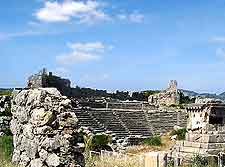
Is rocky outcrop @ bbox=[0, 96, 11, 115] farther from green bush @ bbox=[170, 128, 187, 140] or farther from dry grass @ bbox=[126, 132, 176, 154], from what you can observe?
green bush @ bbox=[170, 128, 187, 140]

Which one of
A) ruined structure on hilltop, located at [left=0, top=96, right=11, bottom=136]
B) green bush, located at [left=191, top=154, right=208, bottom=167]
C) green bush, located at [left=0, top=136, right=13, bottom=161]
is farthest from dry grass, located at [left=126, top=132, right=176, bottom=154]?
green bush, located at [left=0, top=136, right=13, bottom=161]

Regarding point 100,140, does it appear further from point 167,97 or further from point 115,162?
point 167,97

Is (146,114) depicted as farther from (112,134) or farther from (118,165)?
(118,165)

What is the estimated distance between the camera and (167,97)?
173 ft

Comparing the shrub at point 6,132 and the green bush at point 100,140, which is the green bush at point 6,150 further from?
the green bush at point 100,140

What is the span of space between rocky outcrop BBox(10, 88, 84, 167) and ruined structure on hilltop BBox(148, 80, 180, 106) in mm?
41372

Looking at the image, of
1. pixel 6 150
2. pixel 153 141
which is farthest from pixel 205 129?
pixel 6 150

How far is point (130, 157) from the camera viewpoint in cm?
1791

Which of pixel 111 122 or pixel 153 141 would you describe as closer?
pixel 153 141

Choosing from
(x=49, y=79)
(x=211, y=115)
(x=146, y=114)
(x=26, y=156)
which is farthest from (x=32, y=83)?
(x=26, y=156)

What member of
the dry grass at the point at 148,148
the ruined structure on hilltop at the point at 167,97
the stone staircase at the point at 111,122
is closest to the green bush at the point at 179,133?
the dry grass at the point at 148,148

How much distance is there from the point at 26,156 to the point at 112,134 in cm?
2178

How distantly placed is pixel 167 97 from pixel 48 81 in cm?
1424

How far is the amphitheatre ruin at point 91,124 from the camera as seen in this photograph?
9758 millimetres
